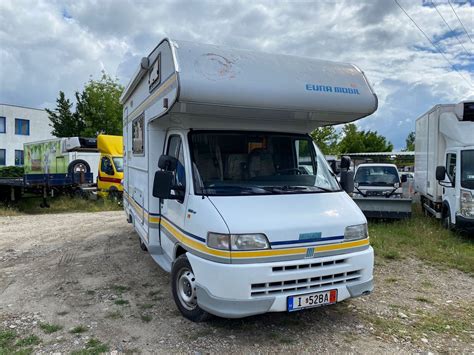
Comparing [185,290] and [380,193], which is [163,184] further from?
[380,193]

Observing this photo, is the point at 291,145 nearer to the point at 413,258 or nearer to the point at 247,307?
the point at 247,307

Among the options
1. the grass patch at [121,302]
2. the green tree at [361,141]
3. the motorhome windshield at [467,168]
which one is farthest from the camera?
the green tree at [361,141]

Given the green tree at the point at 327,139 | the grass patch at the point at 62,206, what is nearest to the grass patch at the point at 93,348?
the grass patch at the point at 62,206

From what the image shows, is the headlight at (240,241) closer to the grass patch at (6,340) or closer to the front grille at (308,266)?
the front grille at (308,266)

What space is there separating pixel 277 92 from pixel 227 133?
82 cm

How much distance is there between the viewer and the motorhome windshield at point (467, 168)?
27.7 feet

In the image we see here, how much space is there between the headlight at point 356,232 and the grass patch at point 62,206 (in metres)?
12.2

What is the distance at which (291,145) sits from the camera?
17.4 feet

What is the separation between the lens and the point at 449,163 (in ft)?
31.3

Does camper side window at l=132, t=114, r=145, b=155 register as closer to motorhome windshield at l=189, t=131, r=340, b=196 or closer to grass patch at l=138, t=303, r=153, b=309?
motorhome windshield at l=189, t=131, r=340, b=196

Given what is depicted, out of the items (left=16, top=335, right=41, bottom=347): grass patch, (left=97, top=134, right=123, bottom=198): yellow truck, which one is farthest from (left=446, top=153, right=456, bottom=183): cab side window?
(left=97, top=134, right=123, bottom=198): yellow truck

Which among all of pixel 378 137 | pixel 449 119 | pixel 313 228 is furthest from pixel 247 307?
pixel 378 137

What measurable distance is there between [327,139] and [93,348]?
29759 mm

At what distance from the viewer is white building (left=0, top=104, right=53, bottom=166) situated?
3706cm
